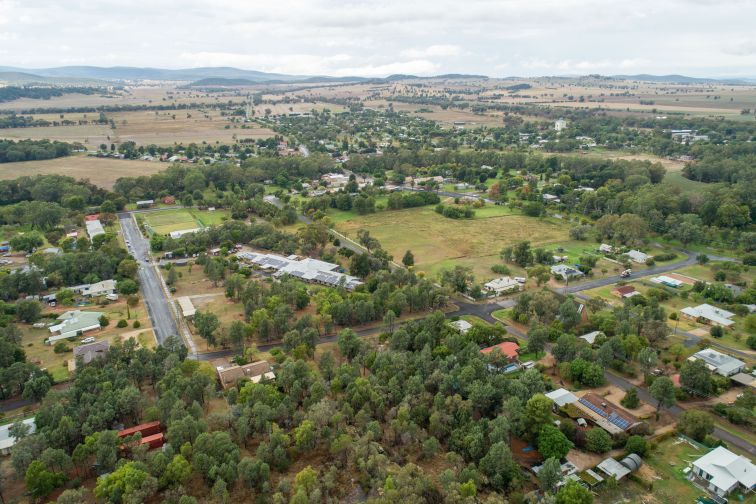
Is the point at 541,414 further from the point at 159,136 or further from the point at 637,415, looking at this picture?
the point at 159,136

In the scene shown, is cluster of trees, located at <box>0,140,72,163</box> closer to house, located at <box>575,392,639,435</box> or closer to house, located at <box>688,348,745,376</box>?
house, located at <box>575,392,639,435</box>

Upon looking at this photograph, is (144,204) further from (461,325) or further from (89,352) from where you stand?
(461,325)

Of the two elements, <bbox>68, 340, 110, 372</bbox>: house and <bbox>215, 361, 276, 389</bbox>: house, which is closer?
<bbox>215, 361, 276, 389</bbox>: house

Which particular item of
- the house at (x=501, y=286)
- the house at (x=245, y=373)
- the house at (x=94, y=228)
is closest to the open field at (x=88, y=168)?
the house at (x=94, y=228)

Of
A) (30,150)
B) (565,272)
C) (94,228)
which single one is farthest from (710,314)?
(30,150)

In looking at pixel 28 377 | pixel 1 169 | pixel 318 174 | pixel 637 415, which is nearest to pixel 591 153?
pixel 318 174

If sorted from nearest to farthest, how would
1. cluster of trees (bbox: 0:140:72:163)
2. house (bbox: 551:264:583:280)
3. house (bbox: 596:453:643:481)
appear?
house (bbox: 596:453:643:481) < house (bbox: 551:264:583:280) < cluster of trees (bbox: 0:140:72:163)

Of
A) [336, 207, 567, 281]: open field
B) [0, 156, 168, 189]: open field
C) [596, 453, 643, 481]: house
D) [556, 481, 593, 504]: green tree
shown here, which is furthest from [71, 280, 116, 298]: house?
[0, 156, 168, 189]: open field
